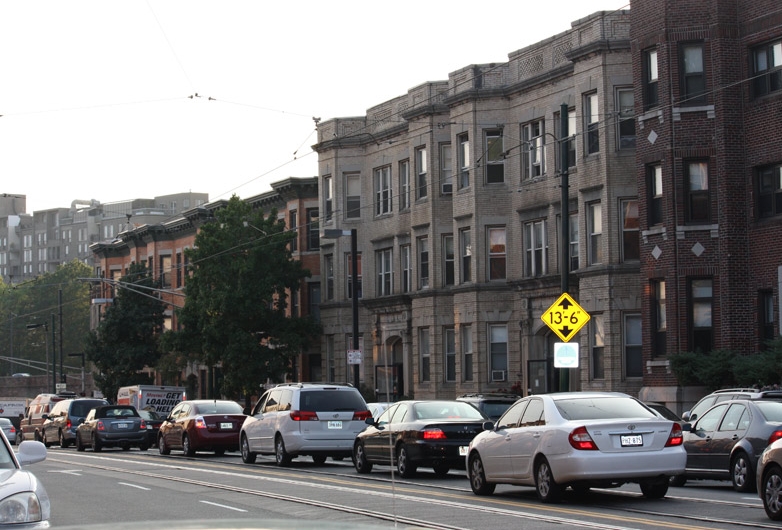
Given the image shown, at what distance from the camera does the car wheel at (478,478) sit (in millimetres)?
19391

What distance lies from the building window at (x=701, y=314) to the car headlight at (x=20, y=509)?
27.3m

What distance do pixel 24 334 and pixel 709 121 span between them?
406 ft

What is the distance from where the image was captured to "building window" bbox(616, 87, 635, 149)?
38.9m

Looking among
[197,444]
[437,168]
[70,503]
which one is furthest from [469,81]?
[70,503]

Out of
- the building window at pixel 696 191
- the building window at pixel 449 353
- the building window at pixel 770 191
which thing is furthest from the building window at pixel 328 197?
the building window at pixel 770 191

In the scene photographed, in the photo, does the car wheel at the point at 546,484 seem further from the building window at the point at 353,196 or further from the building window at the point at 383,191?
the building window at the point at 353,196

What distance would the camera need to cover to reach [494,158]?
44.9 metres

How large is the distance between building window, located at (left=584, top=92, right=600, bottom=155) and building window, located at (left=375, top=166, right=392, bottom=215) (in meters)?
13.5

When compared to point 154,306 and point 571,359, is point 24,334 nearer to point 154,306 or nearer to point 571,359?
point 154,306

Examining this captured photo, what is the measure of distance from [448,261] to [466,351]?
11.7 feet

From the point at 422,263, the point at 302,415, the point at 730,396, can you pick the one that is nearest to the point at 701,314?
the point at 302,415

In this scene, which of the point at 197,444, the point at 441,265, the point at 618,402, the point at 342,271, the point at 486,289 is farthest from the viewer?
the point at 342,271

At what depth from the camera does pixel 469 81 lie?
45969 millimetres

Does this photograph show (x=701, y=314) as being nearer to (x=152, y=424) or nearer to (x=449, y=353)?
(x=449, y=353)
